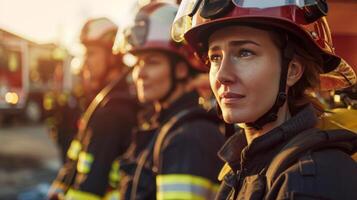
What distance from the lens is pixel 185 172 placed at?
296cm

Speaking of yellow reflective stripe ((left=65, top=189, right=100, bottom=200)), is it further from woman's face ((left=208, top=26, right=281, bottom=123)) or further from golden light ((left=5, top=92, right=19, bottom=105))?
golden light ((left=5, top=92, right=19, bottom=105))

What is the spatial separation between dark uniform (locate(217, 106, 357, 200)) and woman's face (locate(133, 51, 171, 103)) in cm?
147

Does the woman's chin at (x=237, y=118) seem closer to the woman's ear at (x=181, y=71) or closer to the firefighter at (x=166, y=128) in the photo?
the firefighter at (x=166, y=128)

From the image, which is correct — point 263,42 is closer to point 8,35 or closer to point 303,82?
point 303,82

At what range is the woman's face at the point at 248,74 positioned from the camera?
2082 mm

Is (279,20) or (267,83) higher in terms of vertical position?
(279,20)

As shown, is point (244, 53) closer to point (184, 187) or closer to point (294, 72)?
point (294, 72)

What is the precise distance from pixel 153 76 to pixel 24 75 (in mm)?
19847

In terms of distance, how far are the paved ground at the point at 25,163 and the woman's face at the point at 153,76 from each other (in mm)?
3797

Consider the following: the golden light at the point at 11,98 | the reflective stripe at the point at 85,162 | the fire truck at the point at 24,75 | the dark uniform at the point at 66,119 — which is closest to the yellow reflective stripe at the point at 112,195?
the reflective stripe at the point at 85,162

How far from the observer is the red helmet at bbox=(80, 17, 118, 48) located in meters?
4.93

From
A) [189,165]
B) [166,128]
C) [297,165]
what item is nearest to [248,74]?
[297,165]

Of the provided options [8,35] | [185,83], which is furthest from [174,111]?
[8,35]

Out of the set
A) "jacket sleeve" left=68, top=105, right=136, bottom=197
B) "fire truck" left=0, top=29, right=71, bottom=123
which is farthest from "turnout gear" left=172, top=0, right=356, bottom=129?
"fire truck" left=0, top=29, right=71, bottom=123
